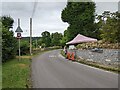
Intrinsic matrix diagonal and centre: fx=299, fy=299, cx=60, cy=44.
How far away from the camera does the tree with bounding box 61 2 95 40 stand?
197 feet

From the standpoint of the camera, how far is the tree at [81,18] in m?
60.0

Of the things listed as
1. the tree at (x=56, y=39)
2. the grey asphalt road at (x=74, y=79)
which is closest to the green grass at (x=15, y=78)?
the grey asphalt road at (x=74, y=79)

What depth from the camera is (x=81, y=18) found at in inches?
2349

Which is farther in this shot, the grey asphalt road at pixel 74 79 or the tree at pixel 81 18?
the tree at pixel 81 18

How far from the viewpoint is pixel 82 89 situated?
38.6ft

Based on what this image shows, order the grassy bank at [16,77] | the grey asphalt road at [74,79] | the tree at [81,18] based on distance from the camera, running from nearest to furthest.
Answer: the grey asphalt road at [74,79], the grassy bank at [16,77], the tree at [81,18]

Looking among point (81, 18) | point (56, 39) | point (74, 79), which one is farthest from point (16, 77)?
point (56, 39)

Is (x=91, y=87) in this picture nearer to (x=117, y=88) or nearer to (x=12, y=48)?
(x=117, y=88)

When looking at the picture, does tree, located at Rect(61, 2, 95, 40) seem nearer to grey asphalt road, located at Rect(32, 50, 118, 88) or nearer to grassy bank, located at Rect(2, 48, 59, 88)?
grassy bank, located at Rect(2, 48, 59, 88)

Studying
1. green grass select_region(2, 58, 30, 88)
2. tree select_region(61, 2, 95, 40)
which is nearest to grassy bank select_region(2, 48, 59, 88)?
green grass select_region(2, 58, 30, 88)

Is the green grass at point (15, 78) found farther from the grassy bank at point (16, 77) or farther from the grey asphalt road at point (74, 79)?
the grey asphalt road at point (74, 79)

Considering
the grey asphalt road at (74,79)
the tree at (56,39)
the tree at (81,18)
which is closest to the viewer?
the grey asphalt road at (74,79)

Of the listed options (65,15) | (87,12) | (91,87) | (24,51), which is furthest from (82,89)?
(65,15)

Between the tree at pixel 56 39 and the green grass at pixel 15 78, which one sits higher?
the tree at pixel 56 39
